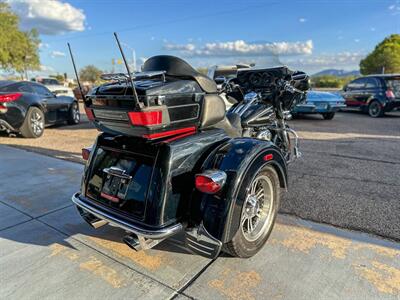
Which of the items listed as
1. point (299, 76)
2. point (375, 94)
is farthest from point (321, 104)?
point (299, 76)

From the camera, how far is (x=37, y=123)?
773cm

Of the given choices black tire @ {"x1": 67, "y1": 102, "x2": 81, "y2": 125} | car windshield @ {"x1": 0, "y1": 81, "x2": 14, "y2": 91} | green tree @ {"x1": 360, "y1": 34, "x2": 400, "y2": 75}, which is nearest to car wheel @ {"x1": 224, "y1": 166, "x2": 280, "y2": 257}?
car windshield @ {"x1": 0, "y1": 81, "x2": 14, "y2": 91}

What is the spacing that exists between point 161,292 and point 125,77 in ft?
5.08

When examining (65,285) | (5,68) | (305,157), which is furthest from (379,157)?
(5,68)

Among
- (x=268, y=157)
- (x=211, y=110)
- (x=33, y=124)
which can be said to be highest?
(x=211, y=110)

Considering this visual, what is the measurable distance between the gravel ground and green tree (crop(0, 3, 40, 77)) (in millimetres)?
24264

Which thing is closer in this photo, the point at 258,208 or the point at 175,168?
the point at 175,168

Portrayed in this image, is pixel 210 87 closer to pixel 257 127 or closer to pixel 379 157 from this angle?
pixel 257 127

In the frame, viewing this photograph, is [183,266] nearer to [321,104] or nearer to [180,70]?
[180,70]

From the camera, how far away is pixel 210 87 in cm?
253

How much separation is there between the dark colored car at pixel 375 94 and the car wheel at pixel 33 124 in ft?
36.8

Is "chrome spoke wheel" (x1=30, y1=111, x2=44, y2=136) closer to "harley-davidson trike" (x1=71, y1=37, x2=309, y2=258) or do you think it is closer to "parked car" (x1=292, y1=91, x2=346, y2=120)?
"harley-davidson trike" (x1=71, y1=37, x2=309, y2=258)

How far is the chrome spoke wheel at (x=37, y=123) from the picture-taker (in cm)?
759

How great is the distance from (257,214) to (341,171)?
8.53ft
